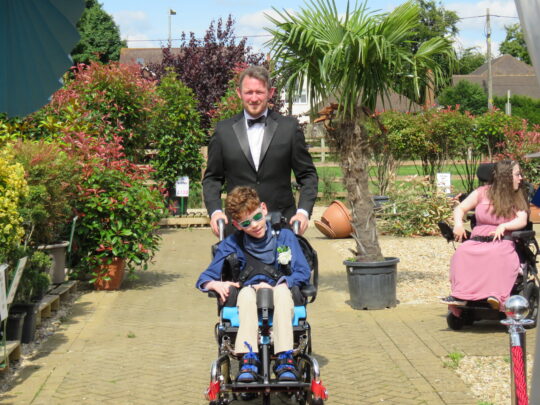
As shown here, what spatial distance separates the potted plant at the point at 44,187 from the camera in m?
8.10

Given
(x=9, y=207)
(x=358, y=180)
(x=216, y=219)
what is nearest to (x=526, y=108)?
(x=358, y=180)

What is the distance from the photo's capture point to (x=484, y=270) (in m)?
8.03

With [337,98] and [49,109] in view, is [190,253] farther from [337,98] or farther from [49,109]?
[337,98]

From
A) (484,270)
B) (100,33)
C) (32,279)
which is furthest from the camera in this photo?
(100,33)

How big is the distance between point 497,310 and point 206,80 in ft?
59.4

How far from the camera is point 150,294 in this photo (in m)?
10.6

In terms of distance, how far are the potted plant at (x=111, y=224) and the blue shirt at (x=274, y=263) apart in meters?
4.99

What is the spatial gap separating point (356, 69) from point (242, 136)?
360cm

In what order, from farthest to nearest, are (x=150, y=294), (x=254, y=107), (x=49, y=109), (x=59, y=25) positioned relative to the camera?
(x=49, y=109)
(x=150, y=294)
(x=254, y=107)
(x=59, y=25)

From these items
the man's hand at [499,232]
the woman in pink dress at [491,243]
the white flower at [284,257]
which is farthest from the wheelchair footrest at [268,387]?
the man's hand at [499,232]

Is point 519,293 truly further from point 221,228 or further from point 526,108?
point 526,108

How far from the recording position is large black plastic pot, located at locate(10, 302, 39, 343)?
7523 mm

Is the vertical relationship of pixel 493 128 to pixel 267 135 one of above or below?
above

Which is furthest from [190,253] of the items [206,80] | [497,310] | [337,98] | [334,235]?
[206,80]
